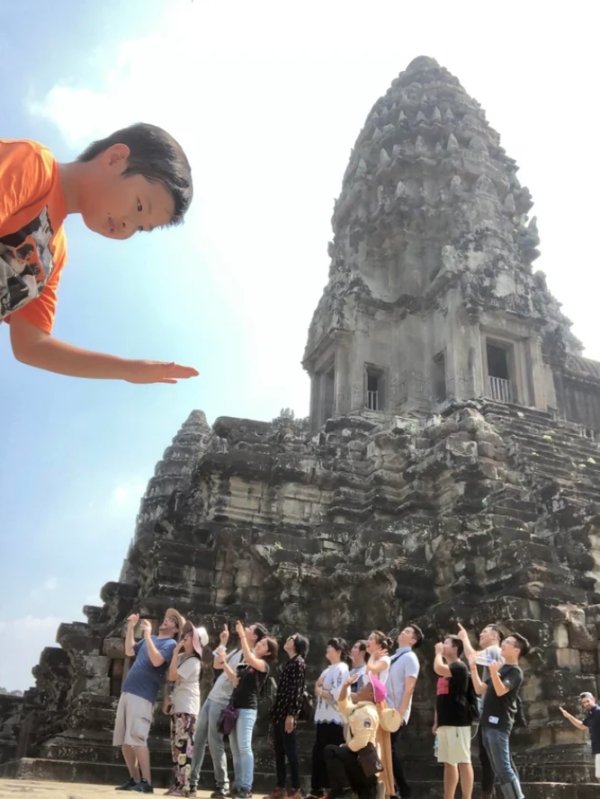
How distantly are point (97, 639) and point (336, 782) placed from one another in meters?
7.46

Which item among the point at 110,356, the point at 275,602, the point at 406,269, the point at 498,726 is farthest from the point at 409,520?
the point at 110,356

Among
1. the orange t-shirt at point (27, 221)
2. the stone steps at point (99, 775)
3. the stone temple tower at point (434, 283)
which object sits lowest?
the stone steps at point (99, 775)

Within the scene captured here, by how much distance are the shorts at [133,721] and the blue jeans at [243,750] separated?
0.96 meters

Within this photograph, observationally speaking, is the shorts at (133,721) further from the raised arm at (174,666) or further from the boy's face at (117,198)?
the boy's face at (117,198)

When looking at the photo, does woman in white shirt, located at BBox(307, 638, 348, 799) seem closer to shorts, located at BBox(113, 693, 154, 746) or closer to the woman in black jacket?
the woman in black jacket

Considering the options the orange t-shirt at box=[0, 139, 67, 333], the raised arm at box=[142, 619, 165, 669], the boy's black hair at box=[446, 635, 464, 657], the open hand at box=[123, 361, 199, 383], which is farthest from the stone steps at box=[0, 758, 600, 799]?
the orange t-shirt at box=[0, 139, 67, 333]

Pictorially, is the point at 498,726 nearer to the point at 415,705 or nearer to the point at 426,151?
the point at 415,705

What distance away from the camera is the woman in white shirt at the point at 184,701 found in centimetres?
771

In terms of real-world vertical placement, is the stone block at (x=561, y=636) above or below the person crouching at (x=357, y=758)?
above

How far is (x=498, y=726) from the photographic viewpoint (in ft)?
22.5

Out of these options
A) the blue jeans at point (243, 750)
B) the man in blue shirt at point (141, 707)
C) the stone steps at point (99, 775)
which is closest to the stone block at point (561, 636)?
the stone steps at point (99, 775)

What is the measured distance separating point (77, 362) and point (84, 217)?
22.5 inches

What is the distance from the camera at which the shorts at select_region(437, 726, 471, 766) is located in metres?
7.29

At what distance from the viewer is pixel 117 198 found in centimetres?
280
